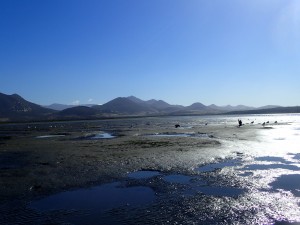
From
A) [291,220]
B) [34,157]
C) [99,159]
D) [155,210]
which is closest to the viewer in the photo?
[291,220]

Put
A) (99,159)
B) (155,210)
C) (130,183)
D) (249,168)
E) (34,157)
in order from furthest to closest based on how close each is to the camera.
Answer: (34,157)
(99,159)
(249,168)
(130,183)
(155,210)

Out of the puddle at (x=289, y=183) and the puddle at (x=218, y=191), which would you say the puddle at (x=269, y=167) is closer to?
the puddle at (x=289, y=183)

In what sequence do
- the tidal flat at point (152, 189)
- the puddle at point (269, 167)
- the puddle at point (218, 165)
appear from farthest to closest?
the puddle at point (218, 165)
the puddle at point (269, 167)
the tidal flat at point (152, 189)

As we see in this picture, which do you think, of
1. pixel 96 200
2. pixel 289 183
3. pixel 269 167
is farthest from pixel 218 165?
pixel 96 200

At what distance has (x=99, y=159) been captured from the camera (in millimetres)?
24609

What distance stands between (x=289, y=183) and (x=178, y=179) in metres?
5.71

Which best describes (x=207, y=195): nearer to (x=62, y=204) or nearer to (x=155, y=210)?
(x=155, y=210)

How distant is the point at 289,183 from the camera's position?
15.9m

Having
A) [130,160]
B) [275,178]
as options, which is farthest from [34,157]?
[275,178]

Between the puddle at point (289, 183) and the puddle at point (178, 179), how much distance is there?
435 cm

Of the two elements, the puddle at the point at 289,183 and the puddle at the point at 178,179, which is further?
the puddle at the point at 178,179

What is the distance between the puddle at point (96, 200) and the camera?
12648 mm

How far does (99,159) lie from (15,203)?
11.3 m

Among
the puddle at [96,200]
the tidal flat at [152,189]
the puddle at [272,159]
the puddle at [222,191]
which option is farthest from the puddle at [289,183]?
the puddle at [96,200]
